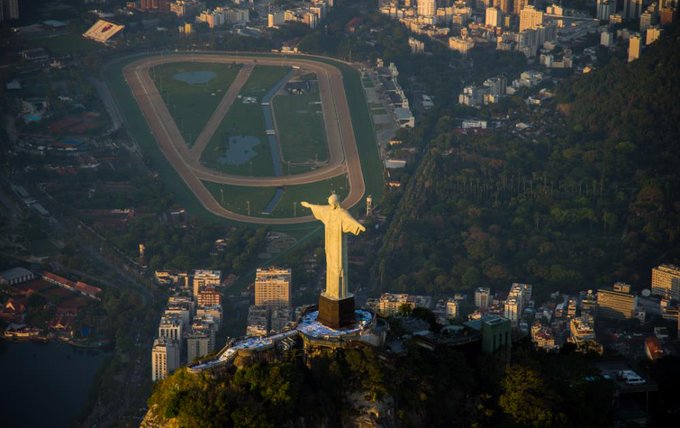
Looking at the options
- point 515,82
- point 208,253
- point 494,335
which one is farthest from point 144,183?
point 494,335

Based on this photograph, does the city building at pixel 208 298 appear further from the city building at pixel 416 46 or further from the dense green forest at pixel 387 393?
the city building at pixel 416 46

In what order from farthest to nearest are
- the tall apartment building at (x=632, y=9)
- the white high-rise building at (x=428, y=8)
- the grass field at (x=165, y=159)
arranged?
the white high-rise building at (x=428, y=8) < the tall apartment building at (x=632, y=9) < the grass field at (x=165, y=159)

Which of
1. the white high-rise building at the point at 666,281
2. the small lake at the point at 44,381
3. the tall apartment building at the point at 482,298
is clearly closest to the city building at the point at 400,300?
the tall apartment building at the point at 482,298

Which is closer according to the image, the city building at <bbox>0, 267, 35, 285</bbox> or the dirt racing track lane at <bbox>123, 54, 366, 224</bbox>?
the city building at <bbox>0, 267, 35, 285</bbox>

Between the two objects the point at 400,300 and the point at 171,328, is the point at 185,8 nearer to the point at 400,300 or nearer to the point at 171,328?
the point at 400,300

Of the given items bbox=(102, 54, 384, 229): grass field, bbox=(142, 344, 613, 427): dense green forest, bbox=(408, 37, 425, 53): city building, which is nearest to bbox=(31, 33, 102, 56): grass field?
bbox=(102, 54, 384, 229): grass field

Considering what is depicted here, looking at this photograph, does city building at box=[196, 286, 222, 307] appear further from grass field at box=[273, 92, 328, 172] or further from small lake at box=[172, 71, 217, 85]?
small lake at box=[172, 71, 217, 85]

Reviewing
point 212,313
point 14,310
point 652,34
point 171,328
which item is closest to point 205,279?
point 212,313
